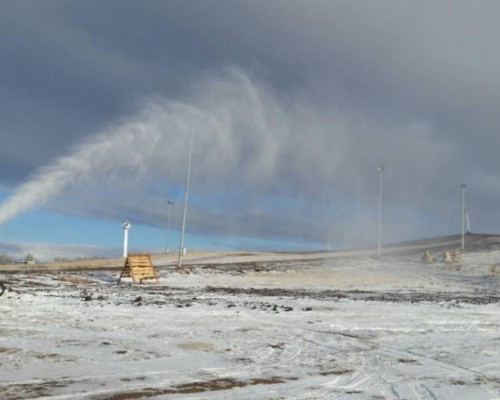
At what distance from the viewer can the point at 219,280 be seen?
40656mm

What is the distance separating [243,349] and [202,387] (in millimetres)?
3300

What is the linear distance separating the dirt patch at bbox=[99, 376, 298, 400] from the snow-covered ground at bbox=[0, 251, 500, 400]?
0.05 feet

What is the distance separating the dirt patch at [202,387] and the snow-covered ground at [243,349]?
1 centimetres

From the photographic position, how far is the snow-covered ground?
25.4 feet

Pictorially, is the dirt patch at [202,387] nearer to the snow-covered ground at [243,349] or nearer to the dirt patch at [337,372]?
the snow-covered ground at [243,349]

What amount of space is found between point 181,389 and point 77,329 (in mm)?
6576

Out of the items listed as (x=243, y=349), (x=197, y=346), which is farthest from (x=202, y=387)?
(x=197, y=346)

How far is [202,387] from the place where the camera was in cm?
774

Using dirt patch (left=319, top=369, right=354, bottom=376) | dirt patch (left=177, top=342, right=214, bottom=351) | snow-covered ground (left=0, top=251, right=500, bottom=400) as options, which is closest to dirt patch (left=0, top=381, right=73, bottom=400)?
snow-covered ground (left=0, top=251, right=500, bottom=400)

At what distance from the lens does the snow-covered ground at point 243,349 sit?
7734 millimetres

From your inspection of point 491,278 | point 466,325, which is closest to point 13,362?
point 466,325

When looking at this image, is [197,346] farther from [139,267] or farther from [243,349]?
[139,267]

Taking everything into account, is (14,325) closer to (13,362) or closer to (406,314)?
(13,362)

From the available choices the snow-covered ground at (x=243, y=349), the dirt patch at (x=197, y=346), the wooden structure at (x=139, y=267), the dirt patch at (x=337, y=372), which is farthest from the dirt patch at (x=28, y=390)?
the wooden structure at (x=139, y=267)
